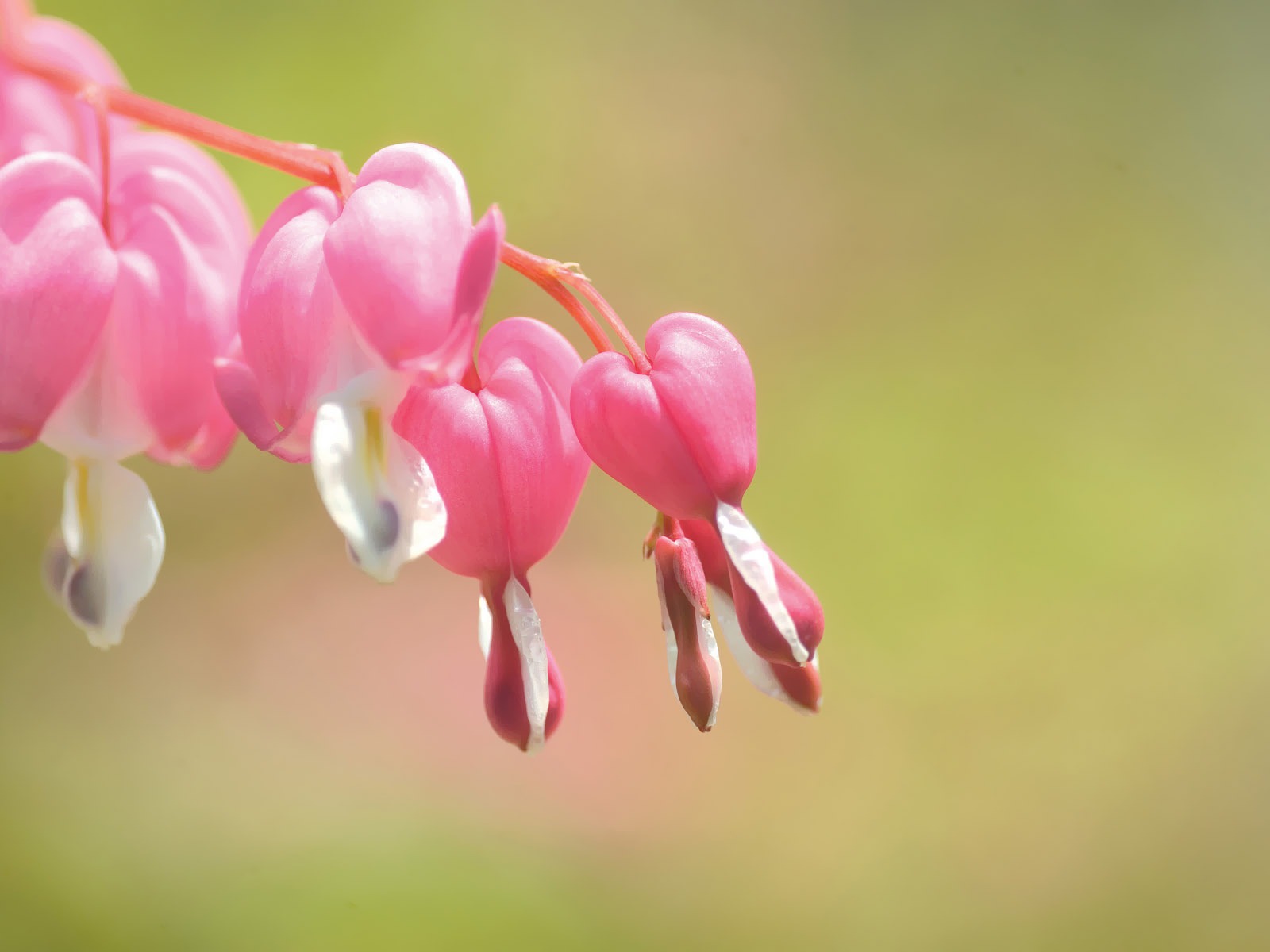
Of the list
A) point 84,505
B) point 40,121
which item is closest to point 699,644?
point 84,505

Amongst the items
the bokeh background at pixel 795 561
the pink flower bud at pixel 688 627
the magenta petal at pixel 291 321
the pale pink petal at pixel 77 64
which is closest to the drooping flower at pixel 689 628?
the pink flower bud at pixel 688 627

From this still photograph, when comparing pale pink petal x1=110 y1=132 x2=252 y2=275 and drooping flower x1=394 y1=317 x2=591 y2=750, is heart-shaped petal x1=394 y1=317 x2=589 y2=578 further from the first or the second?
pale pink petal x1=110 y1=132 x2=252 y2=275

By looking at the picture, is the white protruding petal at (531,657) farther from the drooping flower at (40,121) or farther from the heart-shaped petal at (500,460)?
the drooping flower at (40,121)

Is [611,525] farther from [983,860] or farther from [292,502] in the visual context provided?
[983,860]

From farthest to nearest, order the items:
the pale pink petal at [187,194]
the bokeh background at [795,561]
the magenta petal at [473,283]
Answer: the bokeh background at [795,561] → the pale pink petal at [187,194] → the magenta petal at [473,283]

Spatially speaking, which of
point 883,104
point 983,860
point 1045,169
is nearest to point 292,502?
point 983,860
